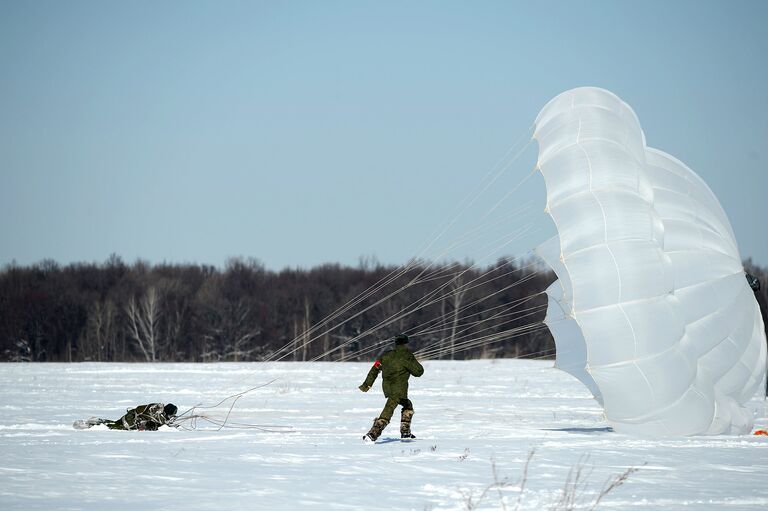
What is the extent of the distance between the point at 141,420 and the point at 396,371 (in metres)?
3.82

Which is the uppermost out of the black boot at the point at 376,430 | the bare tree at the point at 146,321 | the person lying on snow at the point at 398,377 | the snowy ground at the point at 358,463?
the bare tree at the point at 146,321

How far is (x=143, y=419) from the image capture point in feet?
45.5

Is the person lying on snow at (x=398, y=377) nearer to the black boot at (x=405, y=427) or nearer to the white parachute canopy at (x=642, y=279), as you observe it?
the black boot at (x=405, y=427)

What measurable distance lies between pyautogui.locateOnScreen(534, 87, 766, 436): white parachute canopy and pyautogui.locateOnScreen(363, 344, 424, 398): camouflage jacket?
2183 mm

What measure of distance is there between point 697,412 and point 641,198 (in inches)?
114

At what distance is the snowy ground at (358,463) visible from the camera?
327 inches

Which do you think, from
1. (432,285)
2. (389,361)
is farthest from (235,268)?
(389,361)

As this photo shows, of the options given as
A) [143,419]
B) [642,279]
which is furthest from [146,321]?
[642,279]

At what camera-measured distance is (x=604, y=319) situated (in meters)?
12.5

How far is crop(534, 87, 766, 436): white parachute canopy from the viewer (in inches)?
492

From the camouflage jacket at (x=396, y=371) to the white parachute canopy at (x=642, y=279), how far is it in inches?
85.9

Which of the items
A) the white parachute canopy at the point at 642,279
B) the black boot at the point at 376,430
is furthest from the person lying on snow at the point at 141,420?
the white parachute canopy at the point at 642,279

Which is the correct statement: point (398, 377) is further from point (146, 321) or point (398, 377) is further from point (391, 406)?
point (146, 321)

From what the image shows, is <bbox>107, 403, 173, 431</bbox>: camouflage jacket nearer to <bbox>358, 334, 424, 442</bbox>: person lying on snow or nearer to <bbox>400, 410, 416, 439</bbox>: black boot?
<bbox>358, 334, 424, 442</bbox>: person lying on snow
